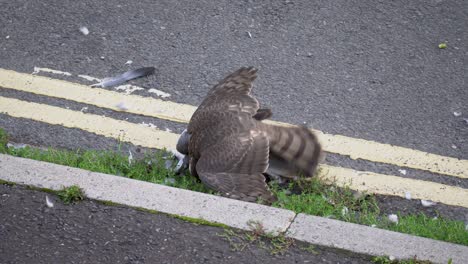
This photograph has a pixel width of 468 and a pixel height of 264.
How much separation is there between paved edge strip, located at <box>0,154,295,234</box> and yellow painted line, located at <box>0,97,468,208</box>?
2.50 feet

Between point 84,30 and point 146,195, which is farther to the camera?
point 84,30

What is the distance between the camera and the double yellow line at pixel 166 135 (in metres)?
4.68

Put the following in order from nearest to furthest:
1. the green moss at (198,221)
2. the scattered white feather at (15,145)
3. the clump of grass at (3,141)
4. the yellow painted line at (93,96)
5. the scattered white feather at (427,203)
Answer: the green moss at (198,221) < the scattered white feather at (427,203) < the clump of grass at (3,141) < the scattered white feather at (15,145) < the yellow painted line at (93,96)

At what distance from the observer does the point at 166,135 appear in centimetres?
514

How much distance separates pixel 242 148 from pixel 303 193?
1.38ft

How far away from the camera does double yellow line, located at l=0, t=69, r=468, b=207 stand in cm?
468

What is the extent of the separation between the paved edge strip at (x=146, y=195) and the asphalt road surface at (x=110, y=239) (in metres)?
0.06

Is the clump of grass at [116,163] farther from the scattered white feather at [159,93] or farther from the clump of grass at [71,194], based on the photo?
the scattered white feather at [159,93]

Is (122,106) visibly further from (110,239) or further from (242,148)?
(110,239)

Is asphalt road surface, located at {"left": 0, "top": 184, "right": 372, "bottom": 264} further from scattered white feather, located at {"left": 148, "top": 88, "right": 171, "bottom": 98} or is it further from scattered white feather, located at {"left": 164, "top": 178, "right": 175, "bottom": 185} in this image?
scattered white feather, located at {"left": 148, "top": 88, "right": 171, "bottom": 98}

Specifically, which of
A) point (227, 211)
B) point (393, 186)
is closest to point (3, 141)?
point (227, 211)

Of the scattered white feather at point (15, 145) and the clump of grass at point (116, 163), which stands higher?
the clump of grass at point (116, 163)

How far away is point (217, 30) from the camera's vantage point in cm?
617

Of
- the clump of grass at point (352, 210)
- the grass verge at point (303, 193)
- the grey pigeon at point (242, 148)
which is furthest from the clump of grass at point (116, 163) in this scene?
the clump of grass at point (352, 210)
